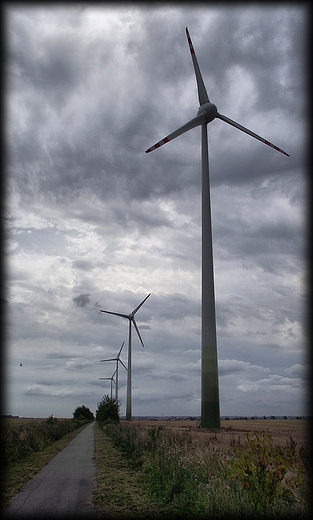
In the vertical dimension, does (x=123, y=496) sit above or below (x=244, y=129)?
below

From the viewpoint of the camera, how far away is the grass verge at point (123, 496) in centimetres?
1071

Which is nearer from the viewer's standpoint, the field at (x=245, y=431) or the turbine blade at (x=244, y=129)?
the field at (x=245, y=431)

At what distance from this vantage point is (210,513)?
9.26 meters

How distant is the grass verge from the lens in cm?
1071

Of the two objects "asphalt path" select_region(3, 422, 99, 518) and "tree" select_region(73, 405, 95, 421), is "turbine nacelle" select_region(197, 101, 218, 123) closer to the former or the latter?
"asphalt path" select_region(3, 422, 99, 518)

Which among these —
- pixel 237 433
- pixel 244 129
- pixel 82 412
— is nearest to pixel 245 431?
pixel 237 433

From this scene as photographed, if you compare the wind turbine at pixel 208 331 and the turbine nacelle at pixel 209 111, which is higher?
the turbine nacelle at pixel 209 111

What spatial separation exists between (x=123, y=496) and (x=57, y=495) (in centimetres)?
196

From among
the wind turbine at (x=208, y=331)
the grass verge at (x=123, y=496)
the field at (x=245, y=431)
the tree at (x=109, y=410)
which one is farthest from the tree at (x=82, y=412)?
the grass verge at (x=123, y=496)

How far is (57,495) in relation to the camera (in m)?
12.6

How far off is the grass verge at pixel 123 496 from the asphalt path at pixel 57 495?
1.02 feet

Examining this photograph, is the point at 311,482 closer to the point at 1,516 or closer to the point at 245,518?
the point at 245,518

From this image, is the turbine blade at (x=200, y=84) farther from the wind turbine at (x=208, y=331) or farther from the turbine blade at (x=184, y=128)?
the wind turbine at (x=208, y=331)

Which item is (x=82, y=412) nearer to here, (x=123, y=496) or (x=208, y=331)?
(x=208, y=331)
